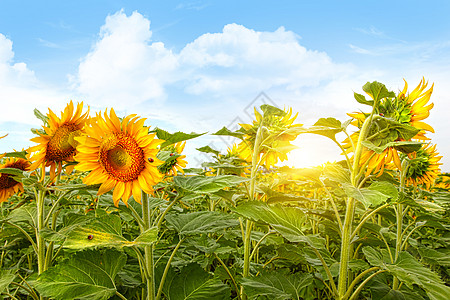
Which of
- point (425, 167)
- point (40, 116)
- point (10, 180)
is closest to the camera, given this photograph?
point (40, 116)

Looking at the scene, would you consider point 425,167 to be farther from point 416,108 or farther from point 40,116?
point 40,116

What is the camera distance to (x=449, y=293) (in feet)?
Answer: 3.65

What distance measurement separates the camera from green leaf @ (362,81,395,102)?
136 cm

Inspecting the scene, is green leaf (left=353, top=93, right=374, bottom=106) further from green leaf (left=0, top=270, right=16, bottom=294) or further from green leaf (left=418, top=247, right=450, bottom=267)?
green leaf (left=0, top=270, right=16, bottom=294)

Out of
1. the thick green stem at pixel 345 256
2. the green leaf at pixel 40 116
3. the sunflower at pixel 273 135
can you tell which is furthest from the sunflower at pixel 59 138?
the thick green stem at pixel 345 256

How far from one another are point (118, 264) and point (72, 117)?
2.37 ft

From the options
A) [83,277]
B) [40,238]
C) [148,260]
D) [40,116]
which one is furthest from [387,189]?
[40,238]

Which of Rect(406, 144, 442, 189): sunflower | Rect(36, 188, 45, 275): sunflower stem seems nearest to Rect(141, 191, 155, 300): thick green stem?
Rect(36, 188, 45, 275): sunflower stem

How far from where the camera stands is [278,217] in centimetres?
137

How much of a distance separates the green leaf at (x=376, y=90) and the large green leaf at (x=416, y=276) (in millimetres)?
711

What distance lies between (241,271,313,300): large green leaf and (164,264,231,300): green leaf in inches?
4.4

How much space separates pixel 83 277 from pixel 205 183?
24.8 inches

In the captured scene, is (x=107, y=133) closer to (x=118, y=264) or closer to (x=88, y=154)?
(x=88, y=154)

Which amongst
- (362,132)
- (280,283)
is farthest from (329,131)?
(280,283)
